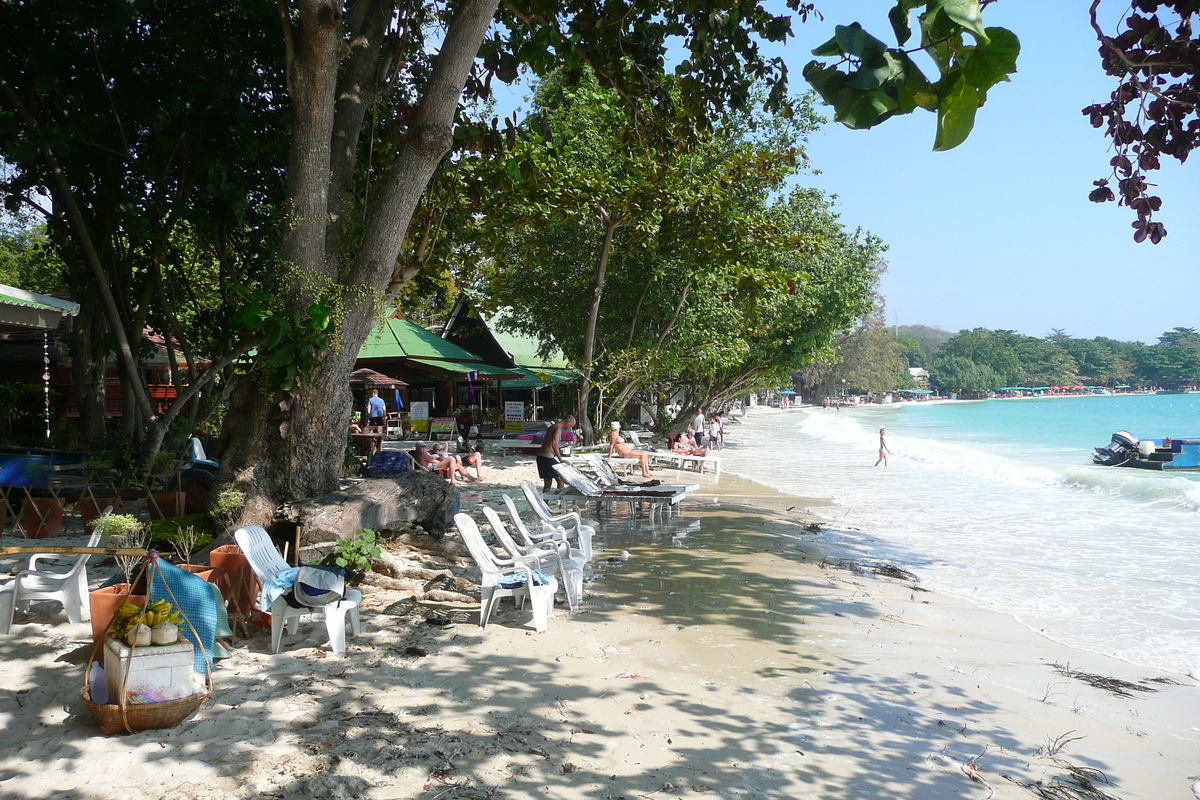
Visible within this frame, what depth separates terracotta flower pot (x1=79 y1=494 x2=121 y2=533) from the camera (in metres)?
7.49

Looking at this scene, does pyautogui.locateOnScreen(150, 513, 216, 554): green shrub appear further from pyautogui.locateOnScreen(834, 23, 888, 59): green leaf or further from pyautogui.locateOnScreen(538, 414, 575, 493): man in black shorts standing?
pyautogui.locateOnScreen(834, 23, 888, 59): green leaf

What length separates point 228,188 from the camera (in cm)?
790

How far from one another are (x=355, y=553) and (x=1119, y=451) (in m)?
25.9

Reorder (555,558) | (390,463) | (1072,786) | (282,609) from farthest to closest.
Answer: (390,463) < (555,558) < (282,609) < (1072,786)

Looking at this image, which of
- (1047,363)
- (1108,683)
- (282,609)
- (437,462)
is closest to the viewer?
(282,609)

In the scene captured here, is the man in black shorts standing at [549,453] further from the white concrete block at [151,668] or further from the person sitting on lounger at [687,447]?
the white concrete block at [151,668]

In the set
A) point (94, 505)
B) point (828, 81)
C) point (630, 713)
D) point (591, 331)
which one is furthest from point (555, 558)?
point (591, 331)

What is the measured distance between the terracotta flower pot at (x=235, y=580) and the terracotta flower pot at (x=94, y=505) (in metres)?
3.33

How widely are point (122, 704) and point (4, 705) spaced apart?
0.95 metres

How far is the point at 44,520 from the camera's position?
724 cm

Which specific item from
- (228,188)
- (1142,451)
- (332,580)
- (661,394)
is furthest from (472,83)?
(1142,451)

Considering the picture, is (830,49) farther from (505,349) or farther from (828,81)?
(505,349)

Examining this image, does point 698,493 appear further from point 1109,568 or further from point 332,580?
point 332,580

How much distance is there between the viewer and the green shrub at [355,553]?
5523 millimetres
